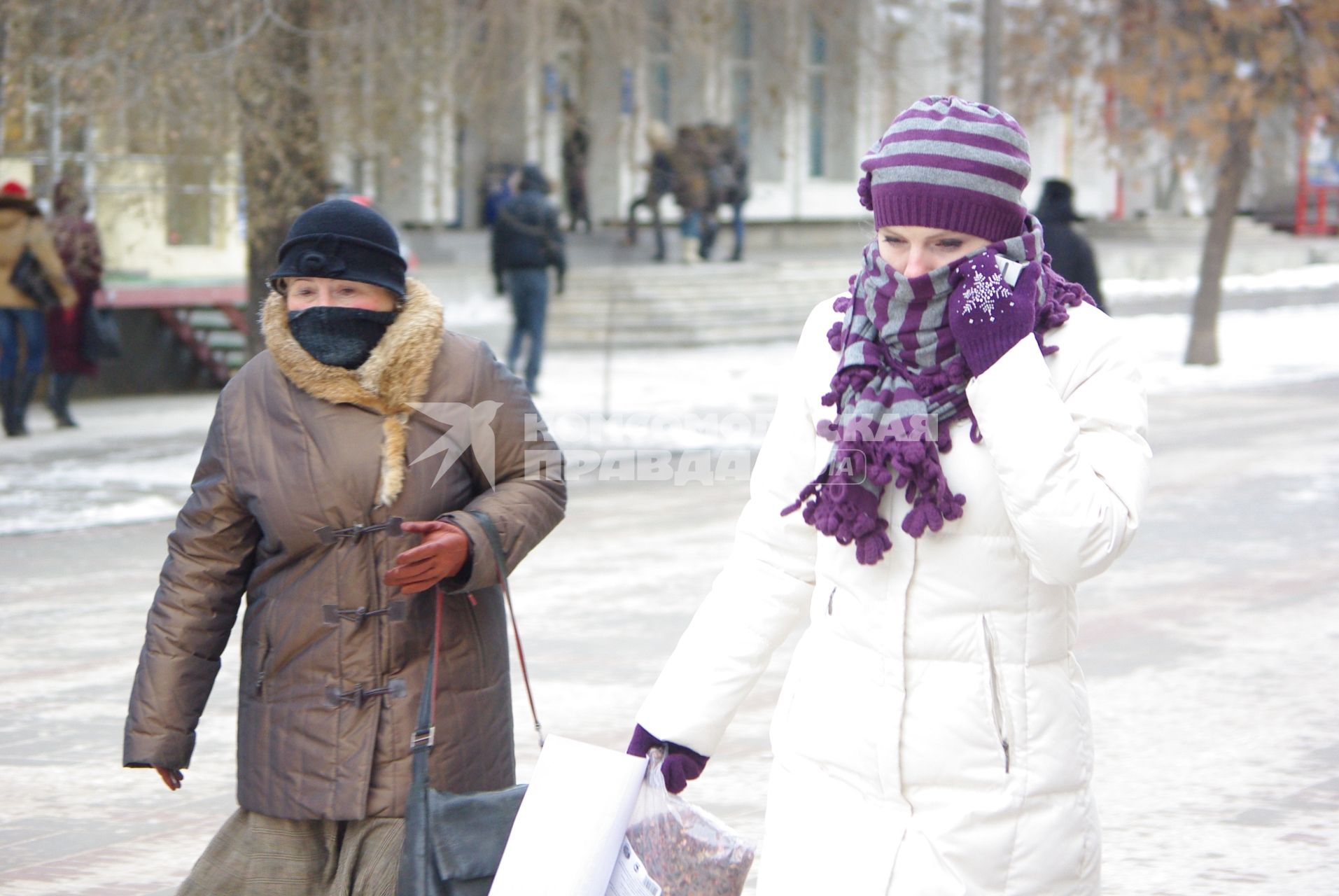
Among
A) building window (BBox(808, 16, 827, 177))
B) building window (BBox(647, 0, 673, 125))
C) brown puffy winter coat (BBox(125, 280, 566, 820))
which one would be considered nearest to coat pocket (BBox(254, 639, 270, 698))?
brown puffy winter coat (BBox(125, 280, 566, 820))

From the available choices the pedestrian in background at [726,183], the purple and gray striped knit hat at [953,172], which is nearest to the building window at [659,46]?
the pedestrian in background at [726,183]

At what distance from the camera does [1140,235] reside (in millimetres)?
37469

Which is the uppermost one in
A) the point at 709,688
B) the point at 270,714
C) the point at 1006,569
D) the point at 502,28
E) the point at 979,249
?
the point at 502,28

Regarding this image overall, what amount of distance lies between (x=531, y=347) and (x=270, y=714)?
1262cm

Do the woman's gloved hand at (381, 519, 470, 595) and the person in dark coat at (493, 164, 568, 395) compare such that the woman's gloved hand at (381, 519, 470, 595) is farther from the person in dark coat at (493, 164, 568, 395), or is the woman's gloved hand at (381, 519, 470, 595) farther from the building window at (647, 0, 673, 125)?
the person in dark coat at (493, 164, 568, 395)

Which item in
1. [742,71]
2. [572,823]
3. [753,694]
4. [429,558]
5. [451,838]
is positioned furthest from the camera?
[742,71]

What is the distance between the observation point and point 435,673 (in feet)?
10.7

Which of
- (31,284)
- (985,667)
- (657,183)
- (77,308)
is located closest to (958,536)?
(985,667)

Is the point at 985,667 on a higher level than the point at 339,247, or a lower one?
lower

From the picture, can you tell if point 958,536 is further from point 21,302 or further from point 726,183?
point 726,183

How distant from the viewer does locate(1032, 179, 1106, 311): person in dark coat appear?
499 inches

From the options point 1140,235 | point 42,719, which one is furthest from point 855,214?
point 42,719

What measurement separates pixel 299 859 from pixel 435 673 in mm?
447

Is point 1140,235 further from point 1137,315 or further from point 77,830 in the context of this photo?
point 77,830
